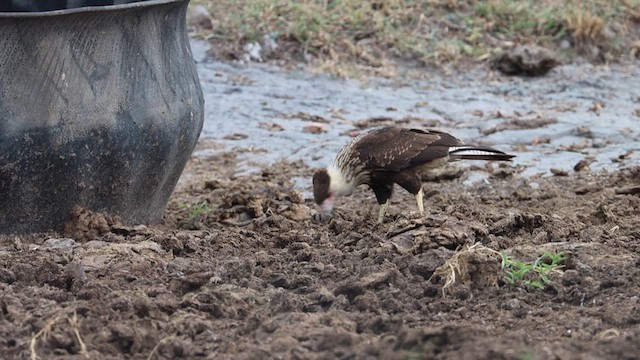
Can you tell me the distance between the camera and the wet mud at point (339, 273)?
3668mm

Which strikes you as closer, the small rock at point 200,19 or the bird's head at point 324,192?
the bird's head at point 324,192

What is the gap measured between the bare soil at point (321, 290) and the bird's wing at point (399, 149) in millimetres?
321

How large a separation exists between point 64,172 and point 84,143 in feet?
0.55

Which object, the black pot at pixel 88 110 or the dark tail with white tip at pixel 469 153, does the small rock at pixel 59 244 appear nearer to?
the black pot at pixel 88 110

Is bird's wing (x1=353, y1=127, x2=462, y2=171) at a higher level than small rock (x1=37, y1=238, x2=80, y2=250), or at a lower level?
lower

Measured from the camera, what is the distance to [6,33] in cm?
543

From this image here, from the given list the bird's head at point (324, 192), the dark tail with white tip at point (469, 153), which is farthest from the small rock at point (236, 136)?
the dark tail with white tip at point (469, 153)

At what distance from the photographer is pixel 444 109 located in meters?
10.2

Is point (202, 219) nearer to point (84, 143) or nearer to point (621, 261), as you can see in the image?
point (84, 143)

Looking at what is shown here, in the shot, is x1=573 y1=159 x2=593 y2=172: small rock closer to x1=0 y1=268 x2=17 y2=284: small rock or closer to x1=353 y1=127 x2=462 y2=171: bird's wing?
x1=353 y1=127 x2=462 y2=171: bird's wing

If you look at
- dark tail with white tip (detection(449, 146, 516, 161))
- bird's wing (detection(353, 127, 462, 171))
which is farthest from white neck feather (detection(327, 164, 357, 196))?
dark tail with white tip (detection(449, 146, 516, 161))

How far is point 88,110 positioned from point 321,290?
6.08 ft

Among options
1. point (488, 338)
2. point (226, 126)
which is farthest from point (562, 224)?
point (226, 126)

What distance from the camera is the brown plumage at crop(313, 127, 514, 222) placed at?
262 inches
